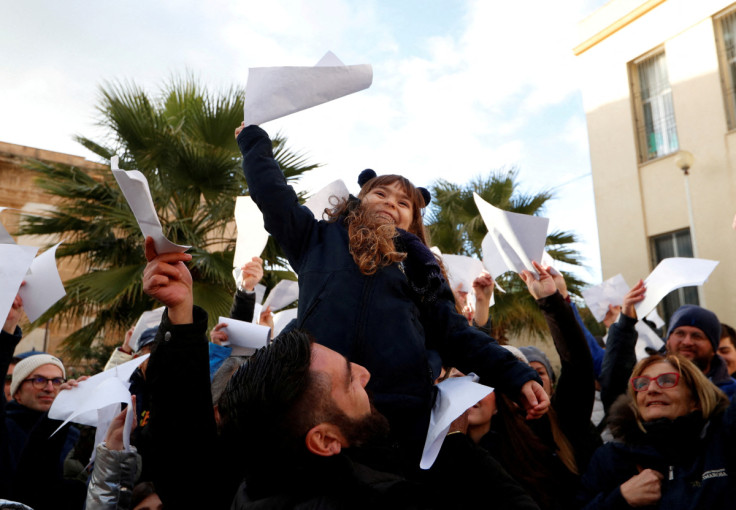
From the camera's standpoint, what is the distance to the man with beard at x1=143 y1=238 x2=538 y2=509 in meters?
1.43

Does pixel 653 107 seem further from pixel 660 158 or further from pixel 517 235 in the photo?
pixel 517 235

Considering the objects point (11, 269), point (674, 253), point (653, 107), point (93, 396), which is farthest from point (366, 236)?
point (653, 107)

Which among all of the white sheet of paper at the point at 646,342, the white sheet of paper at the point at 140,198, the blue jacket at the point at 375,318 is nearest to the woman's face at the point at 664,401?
the white sheet of paper at the point at 646,342

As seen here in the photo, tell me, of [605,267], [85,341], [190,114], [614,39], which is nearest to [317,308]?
[85,341]

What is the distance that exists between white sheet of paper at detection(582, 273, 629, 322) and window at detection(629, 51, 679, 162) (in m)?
8.21

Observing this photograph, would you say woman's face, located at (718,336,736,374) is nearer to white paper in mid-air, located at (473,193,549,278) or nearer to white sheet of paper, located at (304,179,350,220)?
white paper in mid-air, located at (473,193,549,278)

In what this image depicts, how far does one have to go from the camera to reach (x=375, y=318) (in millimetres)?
1791

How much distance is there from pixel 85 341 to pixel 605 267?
30.2 feet

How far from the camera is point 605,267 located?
12.4 metres

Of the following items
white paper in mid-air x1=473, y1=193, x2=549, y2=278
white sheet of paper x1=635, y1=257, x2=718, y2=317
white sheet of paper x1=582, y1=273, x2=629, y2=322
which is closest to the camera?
white paper in mid-air x1=473, y1=193, x2=549, y2=278

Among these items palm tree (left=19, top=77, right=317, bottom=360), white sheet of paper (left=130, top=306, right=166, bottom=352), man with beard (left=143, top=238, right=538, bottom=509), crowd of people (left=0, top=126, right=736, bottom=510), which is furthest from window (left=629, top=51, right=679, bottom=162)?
man with beard (left=143, top=238, right=538, bottom=509)

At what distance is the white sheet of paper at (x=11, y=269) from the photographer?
1780mm

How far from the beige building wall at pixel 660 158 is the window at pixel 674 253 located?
14 centimetres

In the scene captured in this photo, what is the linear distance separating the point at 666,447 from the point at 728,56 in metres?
10.4
